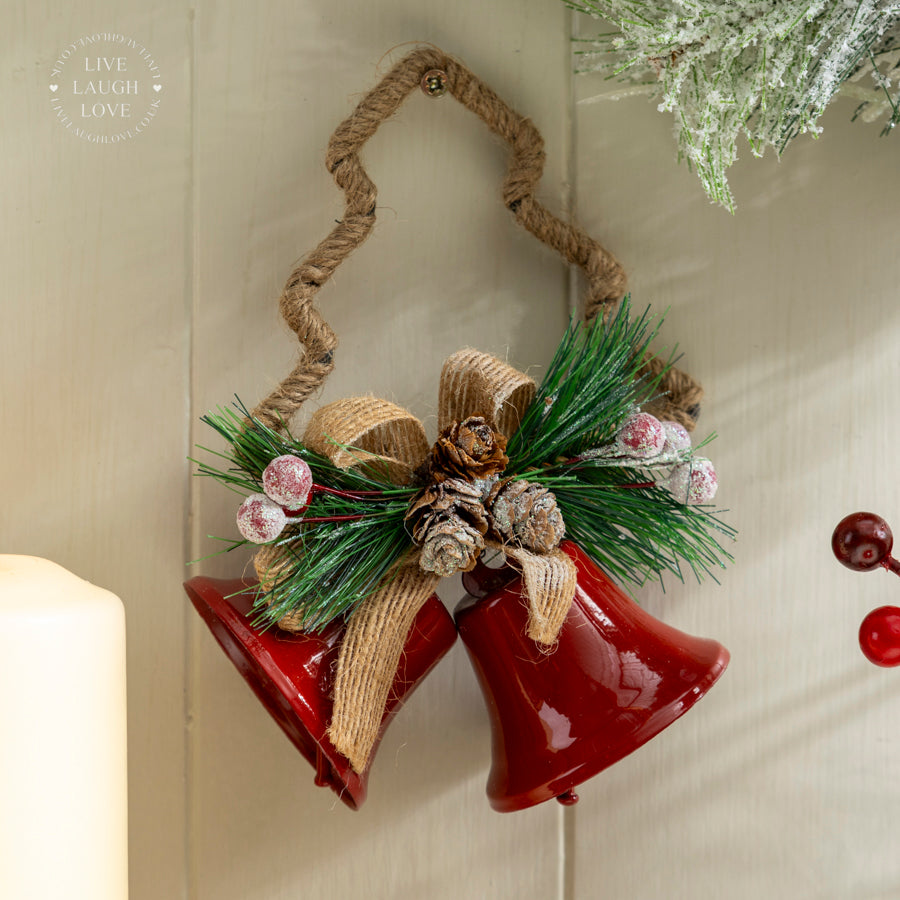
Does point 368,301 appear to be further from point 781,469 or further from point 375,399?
point 781,469

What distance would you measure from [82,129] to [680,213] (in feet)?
1.44

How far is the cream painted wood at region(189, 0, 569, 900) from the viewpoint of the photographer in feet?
1.86

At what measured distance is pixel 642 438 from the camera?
0.46 m

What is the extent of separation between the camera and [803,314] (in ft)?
1.89

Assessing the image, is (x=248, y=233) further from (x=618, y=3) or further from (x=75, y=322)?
(x=618, y=3)

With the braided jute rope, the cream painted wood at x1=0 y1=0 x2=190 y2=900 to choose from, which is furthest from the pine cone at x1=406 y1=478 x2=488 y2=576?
the cream painted wood at x1=0 y1=0 x2=190 y2=900

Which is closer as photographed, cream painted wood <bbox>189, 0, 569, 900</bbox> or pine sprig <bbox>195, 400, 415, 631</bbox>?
pine sprig <bbox>195, 400, 415, 631</bbox>

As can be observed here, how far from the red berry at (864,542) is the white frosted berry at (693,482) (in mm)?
75

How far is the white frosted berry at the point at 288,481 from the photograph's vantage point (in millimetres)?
432

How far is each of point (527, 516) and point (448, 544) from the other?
0.05m

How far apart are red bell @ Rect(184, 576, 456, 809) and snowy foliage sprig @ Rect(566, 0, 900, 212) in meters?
0.32

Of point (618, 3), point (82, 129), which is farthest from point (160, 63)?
point (618, 3)

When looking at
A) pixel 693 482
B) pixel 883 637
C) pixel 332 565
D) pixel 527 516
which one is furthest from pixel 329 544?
pixel 883 637

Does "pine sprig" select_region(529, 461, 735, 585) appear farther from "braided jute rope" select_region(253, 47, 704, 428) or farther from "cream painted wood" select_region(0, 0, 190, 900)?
"cream painted wood" select_region(0, 0, 190, 900)
